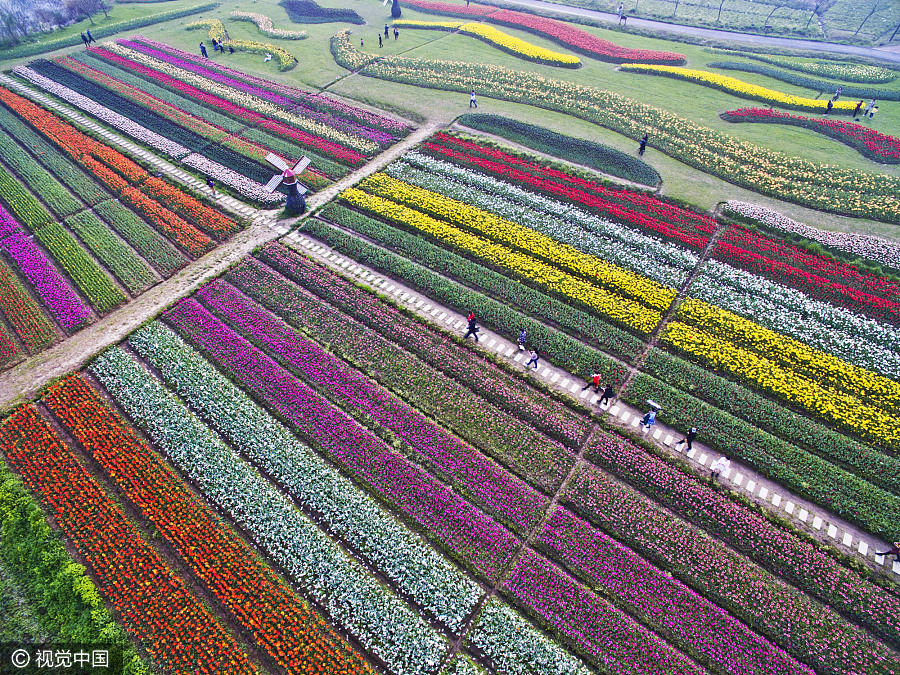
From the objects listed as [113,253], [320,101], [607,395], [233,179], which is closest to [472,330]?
[607,395]

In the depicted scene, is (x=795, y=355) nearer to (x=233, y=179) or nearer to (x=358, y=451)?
(x=358, y=451)

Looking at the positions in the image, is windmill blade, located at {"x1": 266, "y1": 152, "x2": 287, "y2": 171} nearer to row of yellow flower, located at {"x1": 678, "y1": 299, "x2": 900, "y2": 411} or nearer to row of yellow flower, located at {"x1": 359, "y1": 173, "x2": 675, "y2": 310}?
row of yellow flower, located at {"x1": 359, "y1": 173, "x2": 675, "y2": 310}

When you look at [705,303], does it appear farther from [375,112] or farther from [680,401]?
[375,112]

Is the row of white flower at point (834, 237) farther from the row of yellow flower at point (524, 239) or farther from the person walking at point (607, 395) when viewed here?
the person walking at point (607, 395)

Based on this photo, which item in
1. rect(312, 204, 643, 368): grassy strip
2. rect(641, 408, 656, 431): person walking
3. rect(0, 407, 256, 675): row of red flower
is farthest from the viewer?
rect(312, 204, 643, 368): grassy strip

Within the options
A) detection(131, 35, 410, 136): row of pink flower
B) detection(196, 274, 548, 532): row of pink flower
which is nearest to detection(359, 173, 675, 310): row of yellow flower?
detection(131, 35, 410, 136): row of pink flower

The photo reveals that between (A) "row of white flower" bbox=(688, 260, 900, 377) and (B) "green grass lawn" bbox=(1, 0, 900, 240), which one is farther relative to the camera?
(B) "green grass lawn" bbox=(1, 0, 900, 240)

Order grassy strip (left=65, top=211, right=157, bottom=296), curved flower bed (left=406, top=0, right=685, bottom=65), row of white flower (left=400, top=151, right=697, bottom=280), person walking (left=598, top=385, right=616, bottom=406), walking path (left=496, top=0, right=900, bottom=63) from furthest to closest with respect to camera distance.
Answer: walking path (left=496, top=0, right=900, bottom=63), curved flower bed (left=406, top=0, right=685, bottom=65), row of white flower (left=400, top=151, right=697, bottom=280), grassy strip (left=65, top=211, right=157, bottom=296), person walking (left=598, top=385, right=616, bottom=406)

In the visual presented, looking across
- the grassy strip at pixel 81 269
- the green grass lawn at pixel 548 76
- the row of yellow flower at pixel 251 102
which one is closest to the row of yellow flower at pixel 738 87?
the green grass lawn at pixel 548 76
